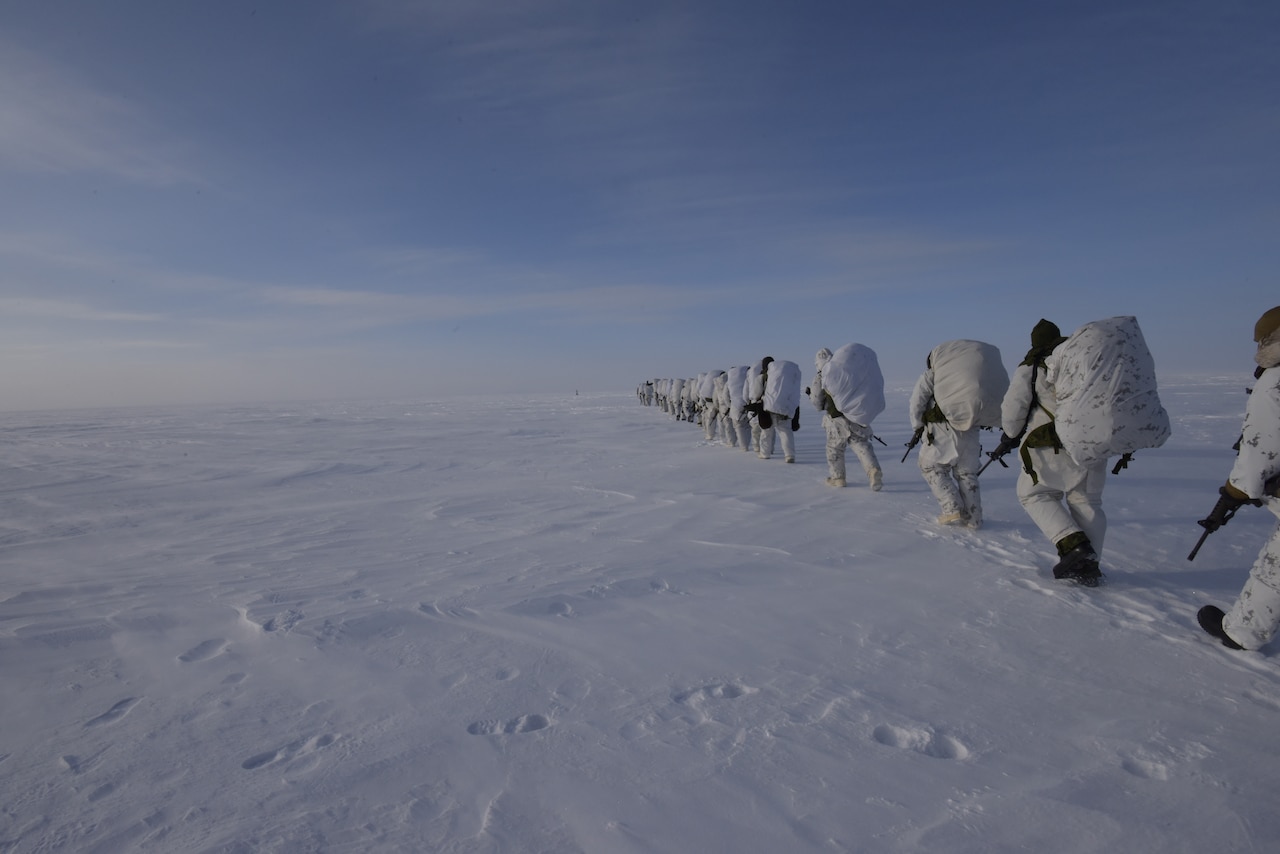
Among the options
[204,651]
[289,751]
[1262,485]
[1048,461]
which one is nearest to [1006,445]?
[1048,461]

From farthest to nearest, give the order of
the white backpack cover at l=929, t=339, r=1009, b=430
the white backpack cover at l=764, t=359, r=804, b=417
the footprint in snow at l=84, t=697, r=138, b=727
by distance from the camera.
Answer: the white backpack cover at l=764, t=359, r=804, b=417 → the white backpack cover at l=929, t=339, r=1009, b=430 → the footprint in snow at l=84, t=697, r=138, b=727

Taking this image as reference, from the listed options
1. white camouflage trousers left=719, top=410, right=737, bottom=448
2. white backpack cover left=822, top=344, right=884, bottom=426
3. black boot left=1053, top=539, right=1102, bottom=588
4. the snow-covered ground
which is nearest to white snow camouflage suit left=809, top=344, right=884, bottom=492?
white backpack cover left=822, top=344, right=884, bottom=426

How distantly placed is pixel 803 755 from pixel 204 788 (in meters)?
2.18

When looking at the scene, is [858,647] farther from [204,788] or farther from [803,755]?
[204,788]

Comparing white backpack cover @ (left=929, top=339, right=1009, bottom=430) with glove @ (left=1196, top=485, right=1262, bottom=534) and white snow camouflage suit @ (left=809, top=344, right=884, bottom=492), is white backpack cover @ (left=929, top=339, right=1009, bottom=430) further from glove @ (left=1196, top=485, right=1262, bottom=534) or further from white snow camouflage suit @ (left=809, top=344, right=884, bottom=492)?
glove @ (left=1196, top=485, right=1262, bottom=534)

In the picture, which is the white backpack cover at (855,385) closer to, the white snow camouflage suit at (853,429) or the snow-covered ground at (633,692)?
the white snow camouflage suit at (853,429)

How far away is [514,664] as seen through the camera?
309 cm

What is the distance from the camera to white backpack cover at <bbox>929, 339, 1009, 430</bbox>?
5.80m

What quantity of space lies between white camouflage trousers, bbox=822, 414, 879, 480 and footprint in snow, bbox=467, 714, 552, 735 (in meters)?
6.40

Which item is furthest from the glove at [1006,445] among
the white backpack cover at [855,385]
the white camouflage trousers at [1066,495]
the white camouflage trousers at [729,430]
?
the white camouflage trousers at [729,430]

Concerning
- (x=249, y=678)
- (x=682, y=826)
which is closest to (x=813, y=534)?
(x=682, y=826)

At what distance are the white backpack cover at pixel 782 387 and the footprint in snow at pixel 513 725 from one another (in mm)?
8976

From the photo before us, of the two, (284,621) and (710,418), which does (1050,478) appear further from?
(710,418)

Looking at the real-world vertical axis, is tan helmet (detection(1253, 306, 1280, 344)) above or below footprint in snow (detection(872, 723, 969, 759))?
above
